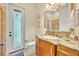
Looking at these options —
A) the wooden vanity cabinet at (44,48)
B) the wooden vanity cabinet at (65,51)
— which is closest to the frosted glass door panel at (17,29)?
the wooden vanity cabinet at (44,48)

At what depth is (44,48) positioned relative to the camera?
5.90 feet

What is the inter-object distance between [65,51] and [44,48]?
0.24m

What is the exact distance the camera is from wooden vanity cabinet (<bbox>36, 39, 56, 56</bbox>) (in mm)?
1787

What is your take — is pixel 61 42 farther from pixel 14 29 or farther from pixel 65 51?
pixel 14 29

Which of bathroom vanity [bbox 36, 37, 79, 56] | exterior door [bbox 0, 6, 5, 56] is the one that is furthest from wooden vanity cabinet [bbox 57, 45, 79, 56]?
exterior door [bbox 0, 6, 5, 56]

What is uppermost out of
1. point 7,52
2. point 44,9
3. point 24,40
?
point 44,9

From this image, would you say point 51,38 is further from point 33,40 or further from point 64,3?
point 64,3

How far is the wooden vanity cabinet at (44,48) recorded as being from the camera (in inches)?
70.3

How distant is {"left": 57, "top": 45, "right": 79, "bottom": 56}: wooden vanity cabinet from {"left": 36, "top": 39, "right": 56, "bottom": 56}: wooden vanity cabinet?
58mm

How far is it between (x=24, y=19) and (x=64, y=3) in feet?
1.62

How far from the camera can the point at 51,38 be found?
1800 millimetres

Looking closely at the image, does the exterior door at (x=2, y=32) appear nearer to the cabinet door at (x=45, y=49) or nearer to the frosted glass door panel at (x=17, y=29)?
the frosted glass door panel at (x=17, y=29)

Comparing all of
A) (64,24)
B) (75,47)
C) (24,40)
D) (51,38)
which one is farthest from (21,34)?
(75,47)

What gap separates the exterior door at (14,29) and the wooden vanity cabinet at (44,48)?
0.19 m
